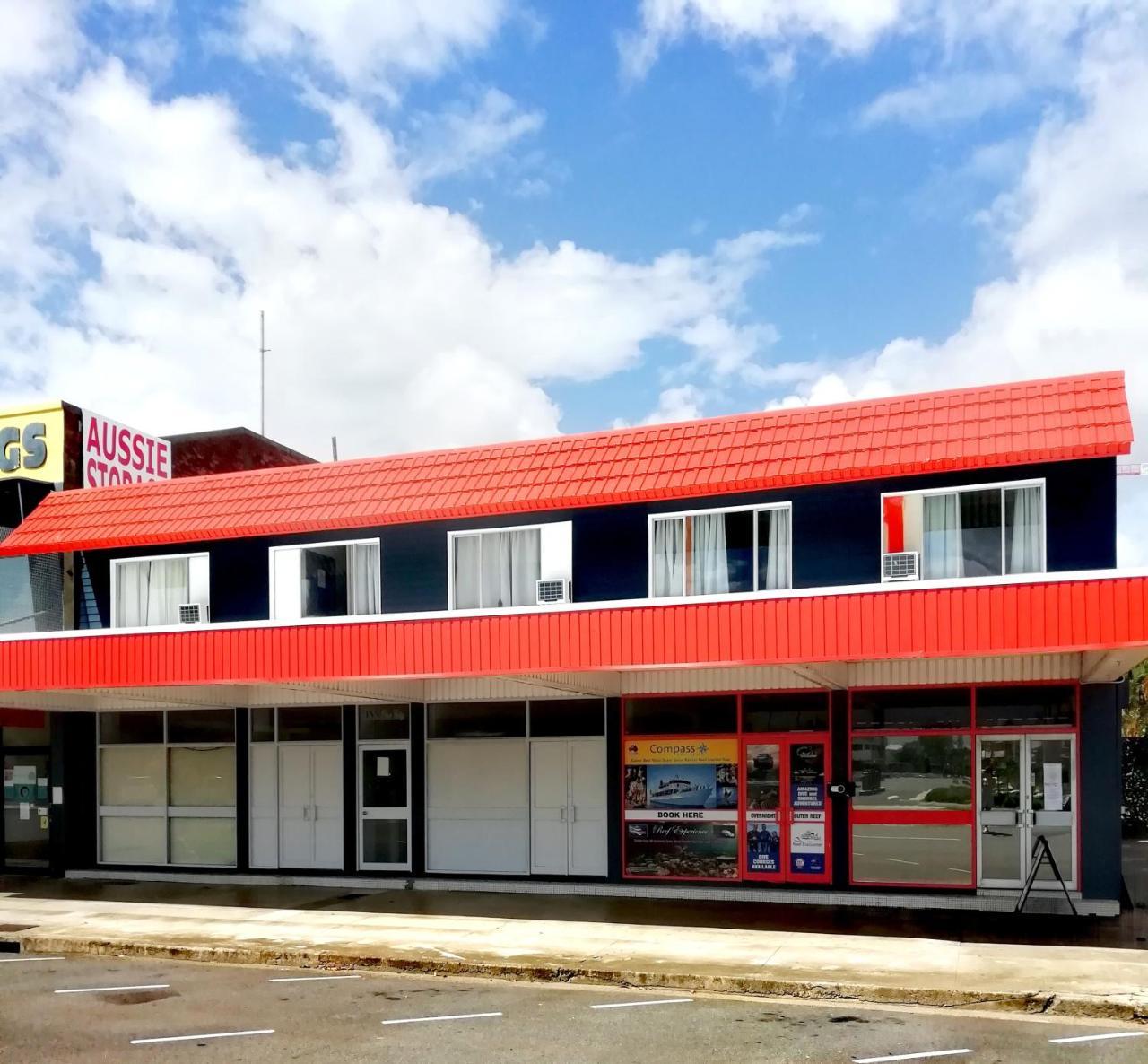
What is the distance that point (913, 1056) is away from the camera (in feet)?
32.5

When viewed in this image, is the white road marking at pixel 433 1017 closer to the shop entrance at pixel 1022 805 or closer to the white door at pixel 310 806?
the shop entrance at pixel 1022 805

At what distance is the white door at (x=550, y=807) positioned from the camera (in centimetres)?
1864

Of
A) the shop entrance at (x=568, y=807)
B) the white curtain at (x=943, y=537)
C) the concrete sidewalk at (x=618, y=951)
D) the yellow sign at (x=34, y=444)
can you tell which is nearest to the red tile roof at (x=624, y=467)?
the white curtain at (x=943, y=537)

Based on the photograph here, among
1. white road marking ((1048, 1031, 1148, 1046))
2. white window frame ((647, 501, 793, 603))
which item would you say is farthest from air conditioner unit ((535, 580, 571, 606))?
white road marking ((1048, 1031, 1148, 1046))

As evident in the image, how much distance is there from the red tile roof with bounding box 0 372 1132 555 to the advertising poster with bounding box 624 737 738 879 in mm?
3486

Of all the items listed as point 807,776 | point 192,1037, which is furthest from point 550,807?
point 192,1037

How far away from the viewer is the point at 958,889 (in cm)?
1639

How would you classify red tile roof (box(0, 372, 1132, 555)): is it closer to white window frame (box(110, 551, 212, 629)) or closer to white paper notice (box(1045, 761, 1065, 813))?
white window frame (box(110, 551, 212, 629))

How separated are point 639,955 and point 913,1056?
4186mm

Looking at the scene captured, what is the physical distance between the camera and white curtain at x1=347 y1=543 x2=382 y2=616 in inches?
783

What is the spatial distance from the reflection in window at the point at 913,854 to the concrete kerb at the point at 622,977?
4.94 meters

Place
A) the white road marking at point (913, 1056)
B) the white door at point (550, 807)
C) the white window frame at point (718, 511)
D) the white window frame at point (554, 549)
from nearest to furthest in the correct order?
1. the white road marking at point (913, 1056)
2. the white window frame at point (718, 511)
3. the white window frame at point (554, 549)
4. the white door at point (550, 807)

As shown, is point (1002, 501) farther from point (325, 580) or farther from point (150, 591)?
point (150, 591)

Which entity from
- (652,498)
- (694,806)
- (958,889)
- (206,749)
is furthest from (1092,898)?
(206,749)
